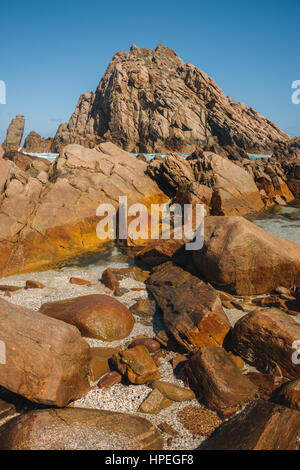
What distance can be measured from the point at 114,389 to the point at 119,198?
436 inches

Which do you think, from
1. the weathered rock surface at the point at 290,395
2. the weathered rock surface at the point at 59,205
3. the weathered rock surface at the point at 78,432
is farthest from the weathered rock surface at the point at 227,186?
the weathered rock surface at the point at 78,432

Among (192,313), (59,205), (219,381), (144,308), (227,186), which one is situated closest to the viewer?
(219,381)

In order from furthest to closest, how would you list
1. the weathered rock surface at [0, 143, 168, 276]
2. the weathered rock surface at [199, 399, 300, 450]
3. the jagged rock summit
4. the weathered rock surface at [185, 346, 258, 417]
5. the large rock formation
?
the large rock formation, the jagged rock summit, the weathered rock surface at [0, 143, 168, 276], the weathered rock surface at [185, 346, 258, 417], the weathered rock surface at [199, 399, 300, 450]

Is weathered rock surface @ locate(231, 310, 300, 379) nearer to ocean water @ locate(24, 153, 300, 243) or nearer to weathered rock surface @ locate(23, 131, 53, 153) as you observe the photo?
ocean water @ locate(24, 153, 300, 243)

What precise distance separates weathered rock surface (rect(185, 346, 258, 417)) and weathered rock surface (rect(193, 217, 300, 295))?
3255 millimetres

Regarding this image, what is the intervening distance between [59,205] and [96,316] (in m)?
7.82

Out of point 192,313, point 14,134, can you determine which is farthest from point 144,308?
point 14,134

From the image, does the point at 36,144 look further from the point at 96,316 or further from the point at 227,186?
the point at 96,316

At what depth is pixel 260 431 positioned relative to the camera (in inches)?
131

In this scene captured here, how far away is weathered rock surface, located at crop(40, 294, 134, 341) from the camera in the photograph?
611 cm

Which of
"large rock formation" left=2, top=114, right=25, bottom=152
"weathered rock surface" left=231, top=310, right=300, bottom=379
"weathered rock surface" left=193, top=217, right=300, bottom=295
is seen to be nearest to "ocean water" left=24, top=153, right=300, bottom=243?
"weathered rock surface" left=193, top=217, right=300, bottom=295

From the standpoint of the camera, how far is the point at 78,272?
10.1 meters

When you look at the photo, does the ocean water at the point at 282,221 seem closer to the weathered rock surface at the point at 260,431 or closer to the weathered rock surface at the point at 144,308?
the weathered rock surface at the point at 144,308

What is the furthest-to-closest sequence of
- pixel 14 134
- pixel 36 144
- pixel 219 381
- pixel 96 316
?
1. pixel 14 134
2. pixel 36 144
3. pixel 96 316
4. pixel 219 381
